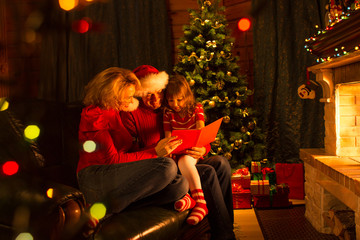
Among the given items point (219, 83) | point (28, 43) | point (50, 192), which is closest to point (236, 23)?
point (219, 83)

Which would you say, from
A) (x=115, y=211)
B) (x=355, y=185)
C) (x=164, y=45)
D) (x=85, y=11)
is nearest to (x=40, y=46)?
(x=85, y=11)

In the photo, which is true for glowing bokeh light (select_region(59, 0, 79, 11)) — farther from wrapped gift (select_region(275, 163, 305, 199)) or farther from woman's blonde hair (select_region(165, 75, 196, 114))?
wrapped gift (select_region(275, 163, 305, 199))

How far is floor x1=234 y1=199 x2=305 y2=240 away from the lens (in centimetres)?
222

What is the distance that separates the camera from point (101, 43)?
394cm

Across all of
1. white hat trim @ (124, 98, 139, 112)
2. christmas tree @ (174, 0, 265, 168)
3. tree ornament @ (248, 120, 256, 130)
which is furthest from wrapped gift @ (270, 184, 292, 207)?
white hat trim @ (124, 98, 139, 112)

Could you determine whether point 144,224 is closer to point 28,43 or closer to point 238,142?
point 238,142

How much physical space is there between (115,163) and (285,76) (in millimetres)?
2301

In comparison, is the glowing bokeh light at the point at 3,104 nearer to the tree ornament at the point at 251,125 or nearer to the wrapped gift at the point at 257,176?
the wrapped gift at the point at 257,176

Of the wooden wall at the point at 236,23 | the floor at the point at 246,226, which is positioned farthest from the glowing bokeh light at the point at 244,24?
the floor at the point at 246,226

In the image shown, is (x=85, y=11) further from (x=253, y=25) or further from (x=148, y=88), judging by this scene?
(x=148, y=88)

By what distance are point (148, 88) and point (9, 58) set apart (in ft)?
9.72

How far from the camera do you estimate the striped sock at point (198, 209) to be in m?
1.75

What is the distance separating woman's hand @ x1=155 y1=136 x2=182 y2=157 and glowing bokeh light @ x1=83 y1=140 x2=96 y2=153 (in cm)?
35

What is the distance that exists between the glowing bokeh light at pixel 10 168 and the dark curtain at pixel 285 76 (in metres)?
2.53
